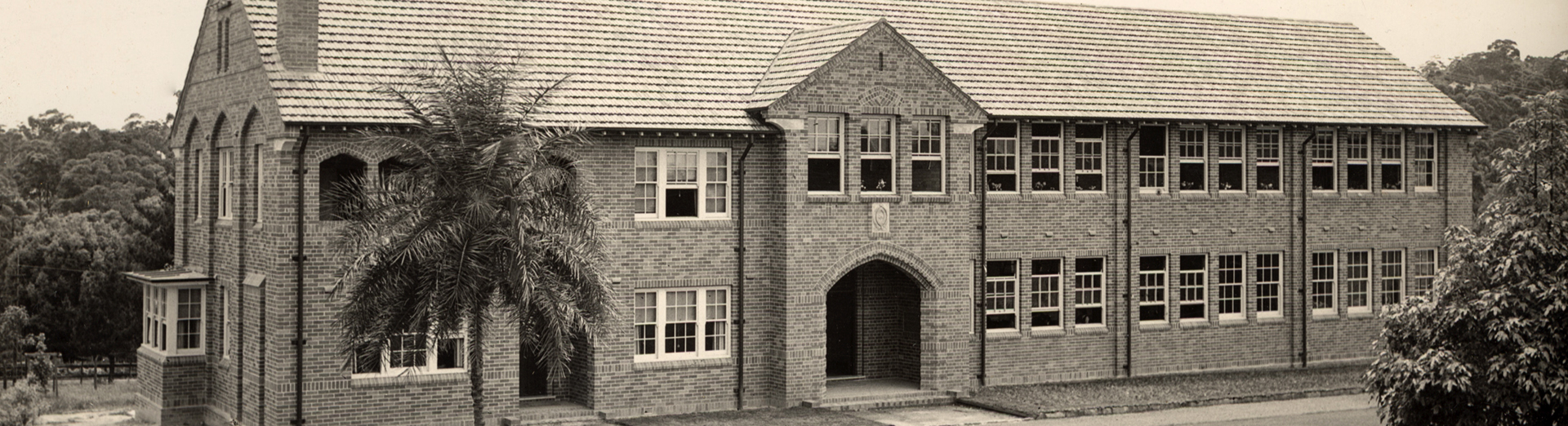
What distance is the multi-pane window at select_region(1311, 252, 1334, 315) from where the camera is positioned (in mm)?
32406

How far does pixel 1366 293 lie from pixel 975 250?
33.4 ft

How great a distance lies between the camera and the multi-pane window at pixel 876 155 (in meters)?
26.4

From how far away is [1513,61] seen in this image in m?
60.5

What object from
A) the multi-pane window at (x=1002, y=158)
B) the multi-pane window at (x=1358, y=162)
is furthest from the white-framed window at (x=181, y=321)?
the multi-pane window at (x=1358, y=162)

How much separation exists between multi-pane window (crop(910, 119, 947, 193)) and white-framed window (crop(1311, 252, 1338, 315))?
33.4ft

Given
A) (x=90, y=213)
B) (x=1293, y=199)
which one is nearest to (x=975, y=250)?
(x=1293, y=199)

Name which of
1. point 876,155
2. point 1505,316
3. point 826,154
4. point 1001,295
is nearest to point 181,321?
point 826,154

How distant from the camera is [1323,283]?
3253cm

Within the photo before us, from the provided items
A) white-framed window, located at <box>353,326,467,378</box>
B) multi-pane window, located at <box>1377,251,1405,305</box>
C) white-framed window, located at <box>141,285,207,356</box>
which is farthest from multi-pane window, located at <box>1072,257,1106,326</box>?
white-framed window, located at <box>141,285,207,356</box>

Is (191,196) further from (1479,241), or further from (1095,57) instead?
(1479,241)

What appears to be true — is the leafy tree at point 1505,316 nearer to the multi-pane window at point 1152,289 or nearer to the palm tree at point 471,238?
the palm tree at point 471,238

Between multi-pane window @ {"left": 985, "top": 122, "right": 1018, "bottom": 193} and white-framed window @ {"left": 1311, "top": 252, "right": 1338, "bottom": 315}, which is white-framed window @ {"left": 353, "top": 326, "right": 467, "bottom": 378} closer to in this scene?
multi-pane window @ {"left": 985, "top": 122, "right": 1018, "bottom": 193}

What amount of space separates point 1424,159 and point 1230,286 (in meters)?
5.91

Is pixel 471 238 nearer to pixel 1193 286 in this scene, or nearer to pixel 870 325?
pixel 870 325
